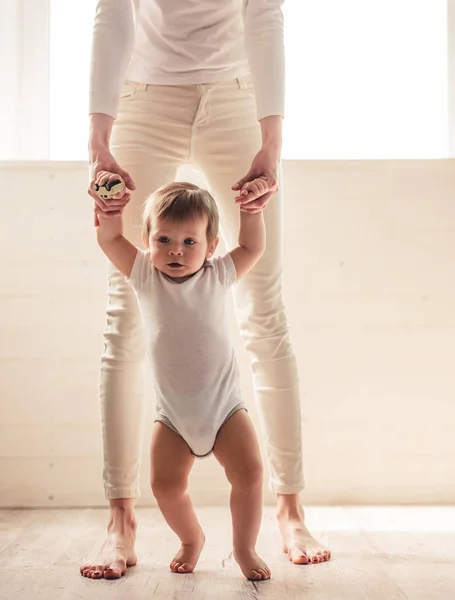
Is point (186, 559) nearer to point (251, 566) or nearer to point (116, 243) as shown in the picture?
point (251, 566)

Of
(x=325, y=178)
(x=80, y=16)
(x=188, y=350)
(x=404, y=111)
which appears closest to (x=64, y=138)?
(x=80, y=16)

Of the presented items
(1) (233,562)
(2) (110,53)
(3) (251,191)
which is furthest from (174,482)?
(2) (110,53)

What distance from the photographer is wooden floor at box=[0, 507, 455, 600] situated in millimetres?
1177

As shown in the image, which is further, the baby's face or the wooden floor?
the baby's face

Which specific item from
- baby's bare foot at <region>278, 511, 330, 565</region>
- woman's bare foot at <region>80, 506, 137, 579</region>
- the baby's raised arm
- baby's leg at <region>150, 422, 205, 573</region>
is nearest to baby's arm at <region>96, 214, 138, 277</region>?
the baby's raised arm

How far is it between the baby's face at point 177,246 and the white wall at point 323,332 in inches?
25.0

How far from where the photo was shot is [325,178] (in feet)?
6.32

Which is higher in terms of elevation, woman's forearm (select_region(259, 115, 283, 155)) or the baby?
woman's forearm (select_region(259, 115, 283, 155))

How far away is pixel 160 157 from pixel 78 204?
533 mm

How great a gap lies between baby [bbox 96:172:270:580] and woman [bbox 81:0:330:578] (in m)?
0.11

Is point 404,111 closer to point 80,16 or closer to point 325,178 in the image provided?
point 325,178

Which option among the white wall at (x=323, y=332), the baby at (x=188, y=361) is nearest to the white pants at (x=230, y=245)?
the baby at (x=188, y=361)

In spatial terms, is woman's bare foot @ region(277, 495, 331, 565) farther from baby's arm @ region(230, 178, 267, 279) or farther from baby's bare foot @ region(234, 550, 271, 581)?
baby's arm @ region(230, 178, 267, 279)

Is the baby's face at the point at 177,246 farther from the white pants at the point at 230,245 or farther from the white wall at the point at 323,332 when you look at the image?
the white wall at the point at 323,332
